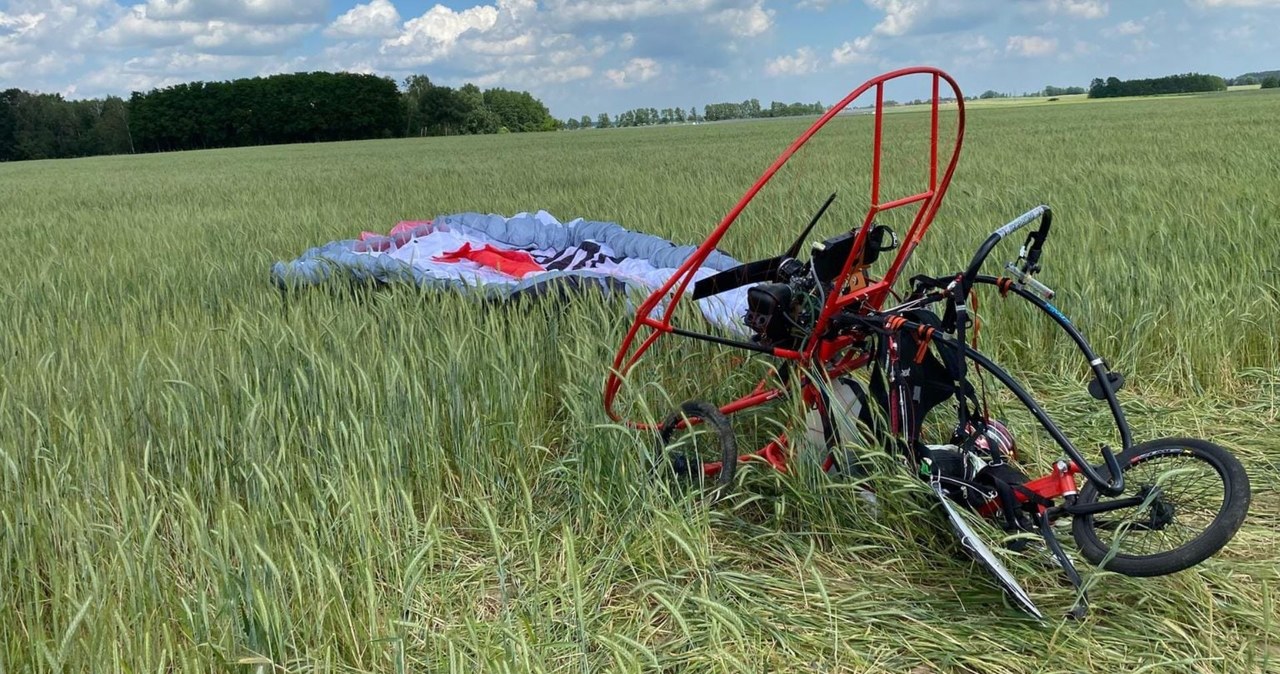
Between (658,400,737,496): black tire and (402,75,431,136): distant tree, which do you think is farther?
(402,75,431,136): distant tree

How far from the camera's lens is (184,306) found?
3.65m

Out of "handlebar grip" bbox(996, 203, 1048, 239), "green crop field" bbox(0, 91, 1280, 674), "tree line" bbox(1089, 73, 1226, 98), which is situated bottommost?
"green crop field" bbox(0, 91, 1280, 674)

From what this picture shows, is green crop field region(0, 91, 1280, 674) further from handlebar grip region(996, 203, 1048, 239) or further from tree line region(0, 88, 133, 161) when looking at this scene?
tree line region(0, 88, 133, 161)

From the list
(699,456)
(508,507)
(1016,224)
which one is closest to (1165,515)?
(1016,224)

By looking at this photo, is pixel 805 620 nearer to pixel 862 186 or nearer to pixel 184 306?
pixel 184 306

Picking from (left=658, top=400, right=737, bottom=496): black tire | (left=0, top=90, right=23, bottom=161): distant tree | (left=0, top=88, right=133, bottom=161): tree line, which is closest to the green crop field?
(left=658, top=400, right=737, bottom=496): black tire

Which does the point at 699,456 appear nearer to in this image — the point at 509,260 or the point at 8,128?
the point at 509,260

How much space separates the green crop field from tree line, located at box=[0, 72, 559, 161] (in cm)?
5963

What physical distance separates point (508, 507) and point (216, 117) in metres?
65.6

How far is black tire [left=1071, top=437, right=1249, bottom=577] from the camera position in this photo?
4.77ft

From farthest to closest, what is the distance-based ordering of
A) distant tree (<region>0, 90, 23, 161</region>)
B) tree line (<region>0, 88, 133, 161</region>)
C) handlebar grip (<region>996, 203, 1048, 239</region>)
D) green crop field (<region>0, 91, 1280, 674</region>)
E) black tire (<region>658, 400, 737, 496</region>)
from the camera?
distant tree (<region>0, 90, 23, 161</region>)
tree line (<region>0, 88, 133, 161</region>)
black tire (<region>658, 400, 737, 496</region>)
handlebar grip (<region>996, 203, 1048, 239</region>)
green crop field (<region>0, 91, 1280, 674</region>)

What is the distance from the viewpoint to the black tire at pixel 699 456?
215cm

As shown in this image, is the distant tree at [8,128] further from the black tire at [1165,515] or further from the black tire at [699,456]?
the black tire at [1165,515]

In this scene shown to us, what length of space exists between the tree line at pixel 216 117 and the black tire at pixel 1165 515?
6124cm
